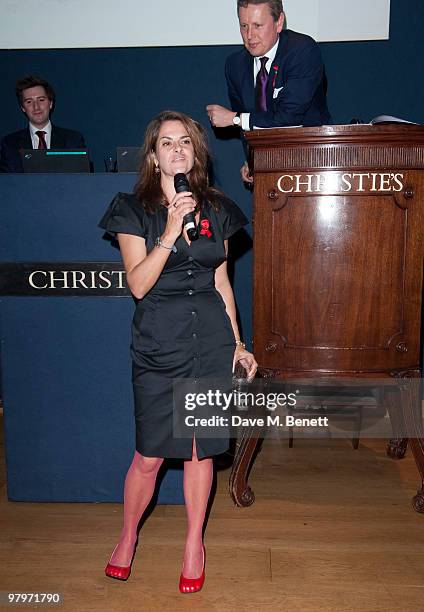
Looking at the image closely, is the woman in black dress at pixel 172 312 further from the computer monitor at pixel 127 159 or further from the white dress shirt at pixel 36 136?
the white dress shirt at pixel 36 136

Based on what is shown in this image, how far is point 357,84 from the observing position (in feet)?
10.6

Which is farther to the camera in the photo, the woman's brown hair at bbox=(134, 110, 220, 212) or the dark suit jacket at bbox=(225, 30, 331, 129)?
the dark suit jacket at bbox=(225, 30, 331, 129)

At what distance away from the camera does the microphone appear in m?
1.57

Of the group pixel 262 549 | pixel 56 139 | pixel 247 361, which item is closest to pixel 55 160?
pixel 247 361

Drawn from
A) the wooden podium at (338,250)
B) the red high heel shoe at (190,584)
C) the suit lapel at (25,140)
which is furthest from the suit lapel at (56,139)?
the red high heel shoe at (190,584)

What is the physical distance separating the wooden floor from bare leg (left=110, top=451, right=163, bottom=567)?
0.08 meters

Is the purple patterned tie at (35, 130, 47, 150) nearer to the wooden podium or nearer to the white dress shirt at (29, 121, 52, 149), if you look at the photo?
the white dress shirt at (29, 121, 52, 149)

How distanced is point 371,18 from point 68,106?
1.69 meters

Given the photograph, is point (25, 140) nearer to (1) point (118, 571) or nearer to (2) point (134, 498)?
(2) point (134, 498)

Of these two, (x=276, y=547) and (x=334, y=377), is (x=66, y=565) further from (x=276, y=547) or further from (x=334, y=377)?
(x=334, y=377)

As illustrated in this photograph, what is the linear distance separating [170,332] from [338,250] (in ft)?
2.22

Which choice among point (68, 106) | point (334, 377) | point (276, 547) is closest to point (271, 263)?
point (334, 377)

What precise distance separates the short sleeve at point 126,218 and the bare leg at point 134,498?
2.28 ft

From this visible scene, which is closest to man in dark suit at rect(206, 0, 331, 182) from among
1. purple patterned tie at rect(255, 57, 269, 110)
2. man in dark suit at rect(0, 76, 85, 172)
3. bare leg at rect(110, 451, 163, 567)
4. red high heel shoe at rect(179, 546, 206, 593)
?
purple patterned tie at rect(255, 57, 269, 110)
